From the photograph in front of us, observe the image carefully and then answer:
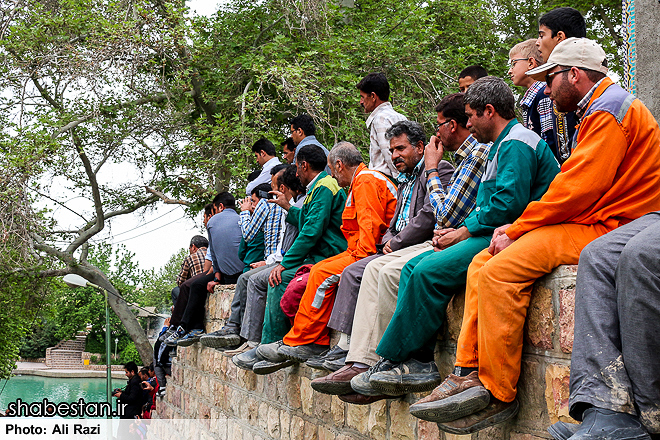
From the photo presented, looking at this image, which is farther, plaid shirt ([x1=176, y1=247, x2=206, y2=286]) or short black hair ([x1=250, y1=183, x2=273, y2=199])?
plaid shirt ([x1=176, y1=247, x2=206, y2=286])

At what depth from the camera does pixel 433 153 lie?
368cm

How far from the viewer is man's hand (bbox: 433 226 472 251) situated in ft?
10.4

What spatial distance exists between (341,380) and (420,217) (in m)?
1.01

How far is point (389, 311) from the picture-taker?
11.1ft

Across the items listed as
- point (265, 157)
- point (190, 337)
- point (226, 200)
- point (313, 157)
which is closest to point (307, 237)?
point (313, 157)

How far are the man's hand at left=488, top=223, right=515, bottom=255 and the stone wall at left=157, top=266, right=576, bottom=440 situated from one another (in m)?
0.23

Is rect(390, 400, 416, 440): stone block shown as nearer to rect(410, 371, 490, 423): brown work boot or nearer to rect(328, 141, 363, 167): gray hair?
rect(410, 371, 490, 423): brown work boot

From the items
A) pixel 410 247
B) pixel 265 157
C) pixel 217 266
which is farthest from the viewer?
pixel 217 266

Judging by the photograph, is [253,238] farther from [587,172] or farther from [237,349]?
[587,172]

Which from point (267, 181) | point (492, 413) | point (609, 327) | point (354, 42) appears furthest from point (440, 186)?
point (354, 42)

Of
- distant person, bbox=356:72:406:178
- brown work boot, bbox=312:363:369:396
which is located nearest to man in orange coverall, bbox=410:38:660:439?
brown work boot, bbox=312:363:369:396

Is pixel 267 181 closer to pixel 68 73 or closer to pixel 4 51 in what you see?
pixel 68 73

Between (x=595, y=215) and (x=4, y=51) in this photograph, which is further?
(x=4, y=51)

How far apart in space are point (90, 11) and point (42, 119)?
2247mm
